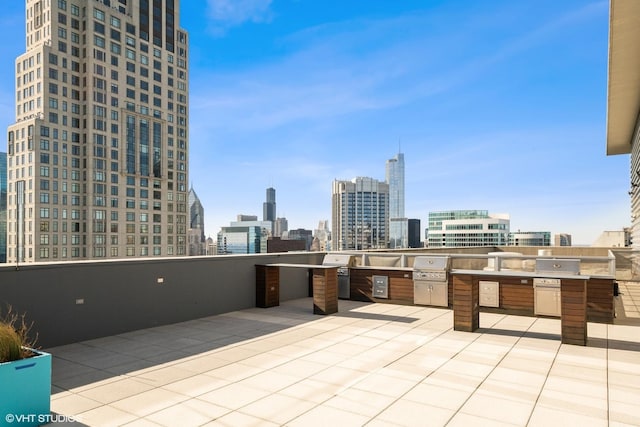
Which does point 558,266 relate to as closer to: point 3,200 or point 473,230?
point 3,200

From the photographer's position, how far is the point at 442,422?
413cm

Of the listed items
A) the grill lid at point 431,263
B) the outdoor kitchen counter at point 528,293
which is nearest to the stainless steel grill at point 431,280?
the grill lid at point 431,263

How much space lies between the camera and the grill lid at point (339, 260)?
12789 millimetres

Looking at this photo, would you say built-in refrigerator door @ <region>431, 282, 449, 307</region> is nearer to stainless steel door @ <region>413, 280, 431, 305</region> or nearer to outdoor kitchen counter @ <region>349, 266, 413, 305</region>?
stainless steel door @ <region>413, 280, 431, 305</region>

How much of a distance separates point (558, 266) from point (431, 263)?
3.01m

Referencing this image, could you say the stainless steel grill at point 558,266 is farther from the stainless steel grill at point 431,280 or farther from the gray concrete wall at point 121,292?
the gray concrete wall at point 121,292

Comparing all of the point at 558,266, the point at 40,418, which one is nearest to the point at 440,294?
the point at 558,266

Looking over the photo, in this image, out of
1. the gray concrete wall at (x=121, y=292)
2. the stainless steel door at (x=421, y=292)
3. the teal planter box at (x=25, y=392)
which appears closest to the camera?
the teal planter box at (x=25, y=392)

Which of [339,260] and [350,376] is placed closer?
[350,376]

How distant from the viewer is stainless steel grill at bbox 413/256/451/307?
11055mm

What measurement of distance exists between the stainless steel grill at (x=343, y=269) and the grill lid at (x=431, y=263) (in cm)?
218

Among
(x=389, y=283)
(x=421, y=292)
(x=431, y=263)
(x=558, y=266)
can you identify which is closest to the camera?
(x=558, y=266)

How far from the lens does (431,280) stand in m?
11.2

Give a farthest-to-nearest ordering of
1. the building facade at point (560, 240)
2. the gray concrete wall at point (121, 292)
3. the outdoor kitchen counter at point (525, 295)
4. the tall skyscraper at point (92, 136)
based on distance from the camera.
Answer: the building facade at point (560, 240) → the tall skyscraper at point (92, 136) → the outdoor kitchen counter at point (525, 295) → the gray concrete wall at point (121, 292)
